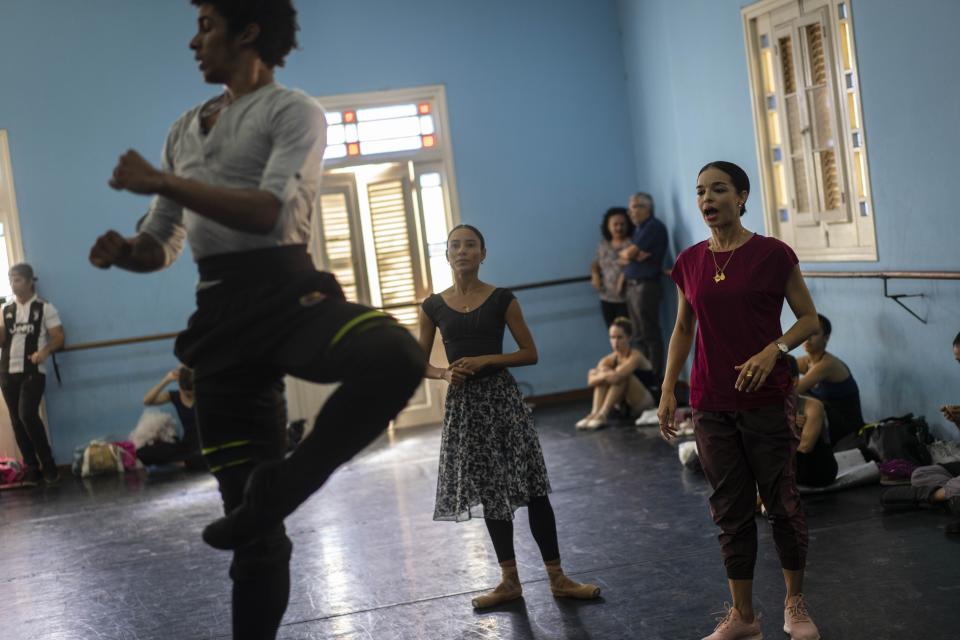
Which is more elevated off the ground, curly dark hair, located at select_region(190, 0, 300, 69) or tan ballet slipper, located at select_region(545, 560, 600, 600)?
curly dark hair, located at select_region(190, 0, 300, 69)

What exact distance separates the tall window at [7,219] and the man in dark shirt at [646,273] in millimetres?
4945

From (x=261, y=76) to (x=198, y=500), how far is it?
18.1 feet

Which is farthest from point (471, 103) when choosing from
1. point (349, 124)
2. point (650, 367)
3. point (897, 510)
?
point (897, 510)

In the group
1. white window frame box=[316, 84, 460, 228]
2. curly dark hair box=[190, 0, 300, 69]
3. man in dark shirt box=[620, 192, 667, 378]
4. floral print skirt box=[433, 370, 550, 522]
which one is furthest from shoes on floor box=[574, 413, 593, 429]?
curly dark hair box=[190, 0, 300, 69]

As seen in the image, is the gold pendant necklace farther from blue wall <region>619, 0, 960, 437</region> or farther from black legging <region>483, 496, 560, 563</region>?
blue wall <region>619, 0, 960, 437</region>

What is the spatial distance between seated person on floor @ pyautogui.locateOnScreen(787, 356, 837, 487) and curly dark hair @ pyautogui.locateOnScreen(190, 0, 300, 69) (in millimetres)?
3511

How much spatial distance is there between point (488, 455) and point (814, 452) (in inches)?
75.1

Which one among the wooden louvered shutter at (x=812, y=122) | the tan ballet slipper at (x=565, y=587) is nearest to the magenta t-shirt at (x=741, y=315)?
the tan ballet slipper at (x=565, y=587)

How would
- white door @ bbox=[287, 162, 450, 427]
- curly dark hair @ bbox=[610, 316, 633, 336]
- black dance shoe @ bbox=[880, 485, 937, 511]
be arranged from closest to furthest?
1. black dance shoe @ bbox=[880, 485, 937, 511]
2. curly dark hair @ bbox=[610, 316, 633, 336]
3. white door @ bbox=[287, 162, 450, 427]

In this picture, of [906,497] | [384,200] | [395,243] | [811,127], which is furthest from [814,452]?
[384,200]

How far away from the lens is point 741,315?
323 cm

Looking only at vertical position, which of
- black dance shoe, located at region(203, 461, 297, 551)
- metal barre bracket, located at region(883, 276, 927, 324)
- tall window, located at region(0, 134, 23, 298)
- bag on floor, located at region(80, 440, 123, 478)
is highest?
tall window, located at region(0, 134, 23, 298)

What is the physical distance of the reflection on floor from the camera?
3.71m

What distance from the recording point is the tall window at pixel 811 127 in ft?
20.7
